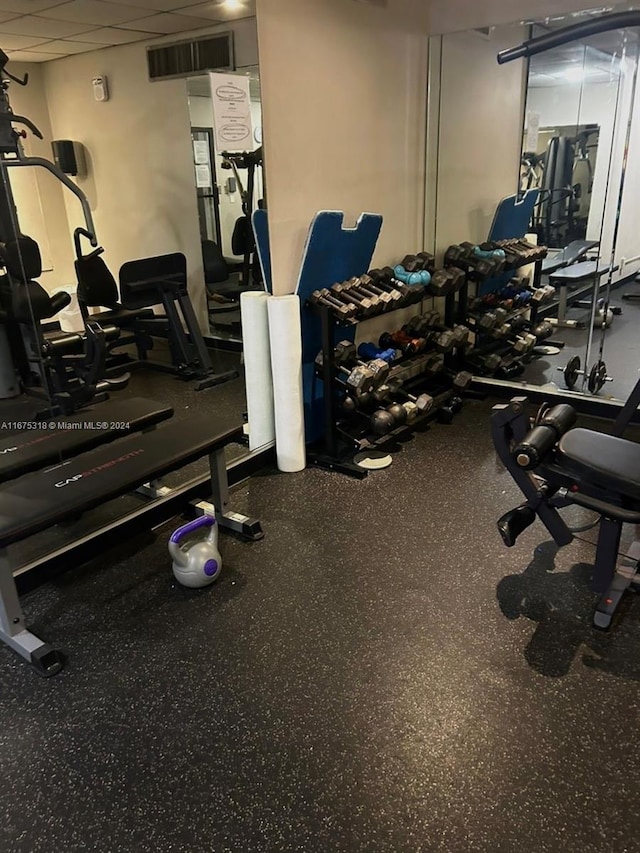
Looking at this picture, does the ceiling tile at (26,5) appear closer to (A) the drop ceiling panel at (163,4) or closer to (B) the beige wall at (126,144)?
(B) the beige wall at (126,144)

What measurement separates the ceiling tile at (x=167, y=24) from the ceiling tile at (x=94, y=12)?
29mm

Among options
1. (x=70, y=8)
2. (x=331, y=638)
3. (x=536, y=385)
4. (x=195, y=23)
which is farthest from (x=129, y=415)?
(x=536, y=385)

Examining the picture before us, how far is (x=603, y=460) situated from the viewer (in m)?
1.96

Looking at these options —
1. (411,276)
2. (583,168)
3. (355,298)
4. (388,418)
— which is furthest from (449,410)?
(583,168)

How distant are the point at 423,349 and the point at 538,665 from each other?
221cm

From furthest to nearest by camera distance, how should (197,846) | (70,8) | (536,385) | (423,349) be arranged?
(536,385)
(423,349)
(70,8)
(197,846)

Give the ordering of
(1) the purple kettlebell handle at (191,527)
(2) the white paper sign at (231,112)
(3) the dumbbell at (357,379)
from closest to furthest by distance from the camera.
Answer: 1. (1) the purple kettlebell handle at (191,527)
2. (2) the white paper sign at (231,112)
3. (3) the dumbbell at (357,379)

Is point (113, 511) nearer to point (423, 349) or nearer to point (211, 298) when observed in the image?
point (211, 298)

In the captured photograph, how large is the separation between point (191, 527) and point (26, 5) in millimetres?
1811

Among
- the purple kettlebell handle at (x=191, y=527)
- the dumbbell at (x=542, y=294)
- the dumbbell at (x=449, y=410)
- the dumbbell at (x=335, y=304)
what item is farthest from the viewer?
the dumbbell at (x=542, y=294)

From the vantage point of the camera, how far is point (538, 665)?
74.7 inches

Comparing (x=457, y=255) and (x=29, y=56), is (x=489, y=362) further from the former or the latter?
(x=29, y=56)

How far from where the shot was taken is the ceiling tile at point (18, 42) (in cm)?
208

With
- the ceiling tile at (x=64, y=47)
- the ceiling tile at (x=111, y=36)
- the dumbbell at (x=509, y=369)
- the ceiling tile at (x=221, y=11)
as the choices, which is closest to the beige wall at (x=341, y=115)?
the ceiling tile at (x=221, y=11)
